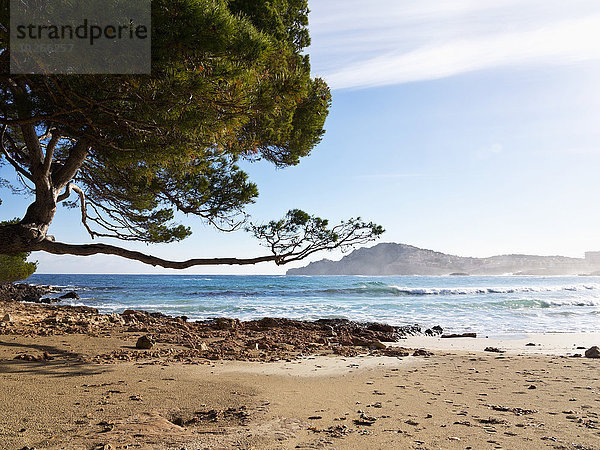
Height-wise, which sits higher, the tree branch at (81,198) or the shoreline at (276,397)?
the tree branch at (81,198)

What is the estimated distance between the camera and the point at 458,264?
10869 centimetres

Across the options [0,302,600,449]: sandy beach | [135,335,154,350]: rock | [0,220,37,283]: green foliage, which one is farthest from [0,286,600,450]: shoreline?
[0,220,37,283]: green foliage

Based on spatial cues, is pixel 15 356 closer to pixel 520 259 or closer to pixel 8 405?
pixel 8 405

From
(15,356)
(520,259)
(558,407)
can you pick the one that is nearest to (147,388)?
(15,356)

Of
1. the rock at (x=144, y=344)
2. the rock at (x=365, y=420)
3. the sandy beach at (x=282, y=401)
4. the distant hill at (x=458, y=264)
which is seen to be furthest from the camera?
the distant hill at (x=458, y=264)

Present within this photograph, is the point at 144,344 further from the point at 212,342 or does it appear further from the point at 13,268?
the point at 13,268

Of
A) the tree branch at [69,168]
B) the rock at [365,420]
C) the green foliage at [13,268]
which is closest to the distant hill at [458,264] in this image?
the green foliage at [13,268]

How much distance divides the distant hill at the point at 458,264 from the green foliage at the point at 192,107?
105048 mm

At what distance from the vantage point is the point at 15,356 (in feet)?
16.8

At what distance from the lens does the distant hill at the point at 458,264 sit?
10791 centimetres

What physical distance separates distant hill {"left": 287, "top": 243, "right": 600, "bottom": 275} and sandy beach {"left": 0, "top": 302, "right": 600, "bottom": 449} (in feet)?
349

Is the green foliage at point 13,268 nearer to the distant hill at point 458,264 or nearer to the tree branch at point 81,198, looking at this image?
the tree branch at point 81,198

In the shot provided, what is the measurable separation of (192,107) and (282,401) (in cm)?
333

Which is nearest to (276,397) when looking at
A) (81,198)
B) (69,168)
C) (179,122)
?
(179,122)
